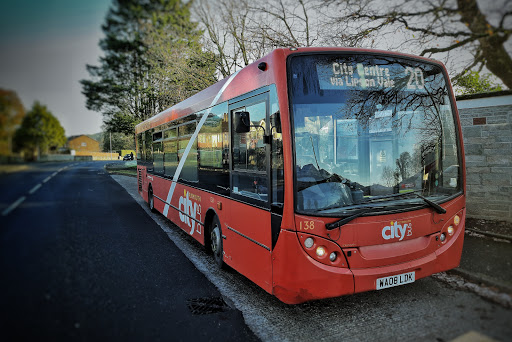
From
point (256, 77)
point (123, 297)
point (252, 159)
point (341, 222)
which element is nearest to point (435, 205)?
point (341, 222)

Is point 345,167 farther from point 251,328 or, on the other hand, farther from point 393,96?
point 251,328

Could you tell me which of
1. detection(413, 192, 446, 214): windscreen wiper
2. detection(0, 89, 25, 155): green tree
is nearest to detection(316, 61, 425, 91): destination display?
detection(413, 192, 446, 214): windscreen wiper

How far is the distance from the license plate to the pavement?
2.42ft

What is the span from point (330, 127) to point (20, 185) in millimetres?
2735

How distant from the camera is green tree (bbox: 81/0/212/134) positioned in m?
2.14

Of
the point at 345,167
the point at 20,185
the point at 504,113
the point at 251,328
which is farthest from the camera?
the point at 504,113

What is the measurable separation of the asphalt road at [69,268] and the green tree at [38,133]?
155mm

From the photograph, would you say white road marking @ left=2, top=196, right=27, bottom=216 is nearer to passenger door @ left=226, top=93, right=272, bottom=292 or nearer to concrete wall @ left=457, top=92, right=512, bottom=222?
passenger door @ left=226, top=93, right=272, bottom=292

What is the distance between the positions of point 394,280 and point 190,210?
4.08 metres

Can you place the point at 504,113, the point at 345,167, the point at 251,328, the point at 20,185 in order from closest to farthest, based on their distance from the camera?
1. the point at 20,185
2. the point at 251,328
3. the point at 345,167
4. the point at 504,113

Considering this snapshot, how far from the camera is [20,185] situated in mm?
2088

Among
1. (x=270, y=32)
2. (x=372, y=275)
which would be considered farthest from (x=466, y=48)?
(x=270, y=32)

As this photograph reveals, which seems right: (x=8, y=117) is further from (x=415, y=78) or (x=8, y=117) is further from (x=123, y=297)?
(x=415, y=78)

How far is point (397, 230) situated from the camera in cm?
363
